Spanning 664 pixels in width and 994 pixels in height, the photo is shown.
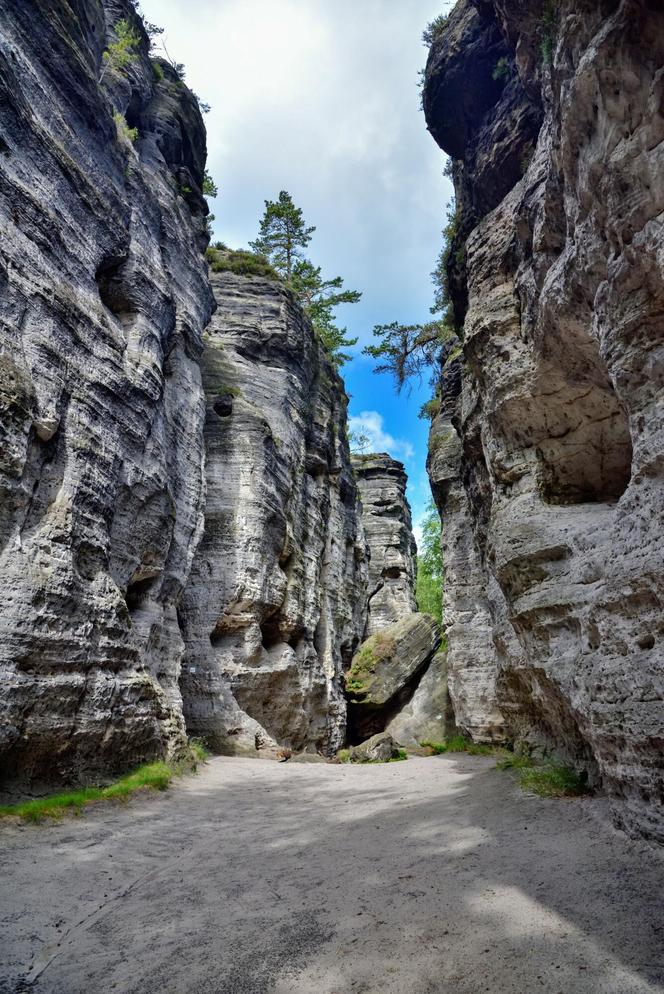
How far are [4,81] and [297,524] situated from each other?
647 inches

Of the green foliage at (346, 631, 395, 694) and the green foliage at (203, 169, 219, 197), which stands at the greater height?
the green foliage at (203, 169, 219, 197)

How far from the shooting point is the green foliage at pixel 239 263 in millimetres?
26031

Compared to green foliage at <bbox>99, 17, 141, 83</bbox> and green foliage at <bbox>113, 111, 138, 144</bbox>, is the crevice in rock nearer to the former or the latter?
green foliage at <bbox>113, 111, 138, 144</bbox>

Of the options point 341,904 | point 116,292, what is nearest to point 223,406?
point 116,292

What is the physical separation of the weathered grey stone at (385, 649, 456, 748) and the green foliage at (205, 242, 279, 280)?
19531 millimetres

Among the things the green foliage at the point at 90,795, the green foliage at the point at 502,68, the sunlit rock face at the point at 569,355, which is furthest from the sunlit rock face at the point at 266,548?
the green foliage at the point at 502,68

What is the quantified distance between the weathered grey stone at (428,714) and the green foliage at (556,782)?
41.7 ft

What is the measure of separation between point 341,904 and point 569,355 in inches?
313

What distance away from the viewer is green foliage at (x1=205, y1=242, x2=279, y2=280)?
26.0 meters

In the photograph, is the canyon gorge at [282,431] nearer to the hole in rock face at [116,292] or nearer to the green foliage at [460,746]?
the hole in rock face at [116,292]

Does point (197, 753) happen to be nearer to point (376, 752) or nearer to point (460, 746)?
point (376, 752)

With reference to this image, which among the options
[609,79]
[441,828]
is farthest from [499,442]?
[441,828]

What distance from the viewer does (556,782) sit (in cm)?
799

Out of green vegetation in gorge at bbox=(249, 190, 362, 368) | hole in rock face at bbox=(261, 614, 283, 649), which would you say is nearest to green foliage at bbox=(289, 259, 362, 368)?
green vegetation in gorge at bbox=(249, 190, 362, 368)
